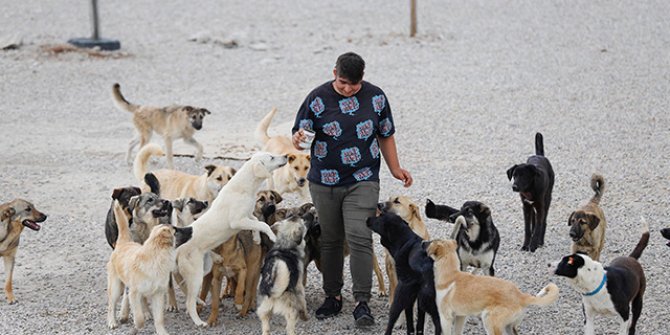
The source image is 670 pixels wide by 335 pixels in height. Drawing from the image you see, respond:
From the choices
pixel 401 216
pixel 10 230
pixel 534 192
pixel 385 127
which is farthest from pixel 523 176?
pixel 10 230

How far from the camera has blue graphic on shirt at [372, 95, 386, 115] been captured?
777 cm

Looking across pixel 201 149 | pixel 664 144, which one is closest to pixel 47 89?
pixel 201 149

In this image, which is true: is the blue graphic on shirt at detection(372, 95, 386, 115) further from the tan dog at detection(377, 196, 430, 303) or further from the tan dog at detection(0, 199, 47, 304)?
the tan dog at detection(0, 199, 47, 304)

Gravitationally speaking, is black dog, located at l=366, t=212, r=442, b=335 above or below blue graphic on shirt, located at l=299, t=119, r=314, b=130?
below

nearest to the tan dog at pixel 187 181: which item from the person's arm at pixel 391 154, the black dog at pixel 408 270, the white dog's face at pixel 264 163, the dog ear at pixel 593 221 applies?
the white dog's face at pixel 264 163

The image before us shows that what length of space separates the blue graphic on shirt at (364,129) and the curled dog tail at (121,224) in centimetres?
197

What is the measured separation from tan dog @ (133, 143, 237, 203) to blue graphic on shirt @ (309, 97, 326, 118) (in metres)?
2.34

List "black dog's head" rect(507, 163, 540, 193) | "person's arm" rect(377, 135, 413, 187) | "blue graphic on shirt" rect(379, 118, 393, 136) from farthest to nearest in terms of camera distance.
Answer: "black dog's head" rect(507, 163, 540, 193), "person's arm" rect(377, 135, 413, 187), "blue graphic on shirt" rect(379, 118, 393, 136)

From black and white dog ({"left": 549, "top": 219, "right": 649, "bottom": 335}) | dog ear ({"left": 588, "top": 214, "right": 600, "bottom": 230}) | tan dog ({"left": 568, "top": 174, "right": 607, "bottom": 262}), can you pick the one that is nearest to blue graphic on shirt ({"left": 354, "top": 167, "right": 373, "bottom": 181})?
black and white dog ({"left": 549, "top": 219, "right": 649, "bottom": 335})

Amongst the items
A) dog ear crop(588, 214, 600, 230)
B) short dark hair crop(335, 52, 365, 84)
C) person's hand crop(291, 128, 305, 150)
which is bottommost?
dog ear crop(588, 214, 600, 230)

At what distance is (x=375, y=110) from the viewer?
7773 mm

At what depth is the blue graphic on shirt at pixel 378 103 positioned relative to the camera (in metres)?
7.77

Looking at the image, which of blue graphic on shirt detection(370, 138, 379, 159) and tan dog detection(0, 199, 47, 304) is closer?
blue graphic on shirt detection(370, 138, 379, 159)

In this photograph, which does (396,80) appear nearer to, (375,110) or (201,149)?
(201,149)
